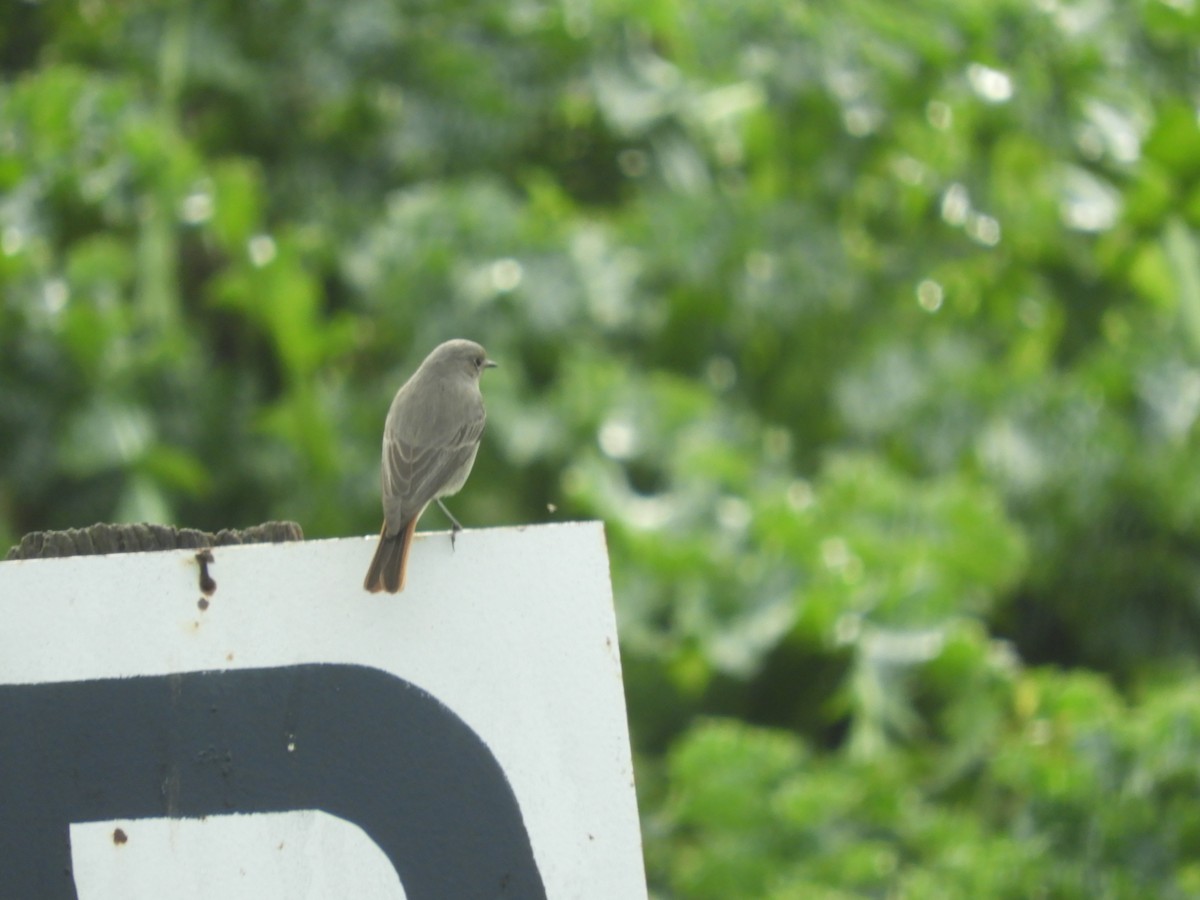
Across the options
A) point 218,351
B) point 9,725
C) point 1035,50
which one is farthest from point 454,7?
point 9,725

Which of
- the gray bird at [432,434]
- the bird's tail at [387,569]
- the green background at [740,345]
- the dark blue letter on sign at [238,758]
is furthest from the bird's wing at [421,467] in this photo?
the green background at [740,345]

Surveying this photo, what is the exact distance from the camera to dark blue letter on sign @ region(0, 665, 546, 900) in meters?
1.55

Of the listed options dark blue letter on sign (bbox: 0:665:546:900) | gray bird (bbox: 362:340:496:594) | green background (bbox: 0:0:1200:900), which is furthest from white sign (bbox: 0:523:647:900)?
green background (bbox: 0:0:1200:900)

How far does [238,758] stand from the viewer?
1568 millimetres

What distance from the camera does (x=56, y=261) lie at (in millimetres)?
5375

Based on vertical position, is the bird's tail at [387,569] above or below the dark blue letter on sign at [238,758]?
above

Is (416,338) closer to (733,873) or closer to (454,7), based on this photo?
(454,7)

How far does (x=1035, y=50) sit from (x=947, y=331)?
1352 millimetres

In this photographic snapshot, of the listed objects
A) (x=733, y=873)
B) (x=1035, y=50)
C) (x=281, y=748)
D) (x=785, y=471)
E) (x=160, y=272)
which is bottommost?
(x=733, y=873)

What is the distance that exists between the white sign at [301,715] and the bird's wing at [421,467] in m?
0.33

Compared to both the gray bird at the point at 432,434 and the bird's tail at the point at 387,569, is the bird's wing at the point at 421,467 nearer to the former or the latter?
the gray bird at the point at 432,434

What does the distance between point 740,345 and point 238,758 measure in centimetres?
406

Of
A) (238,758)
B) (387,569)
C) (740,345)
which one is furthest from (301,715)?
(740,345)

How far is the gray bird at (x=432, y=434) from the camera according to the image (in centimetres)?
200
